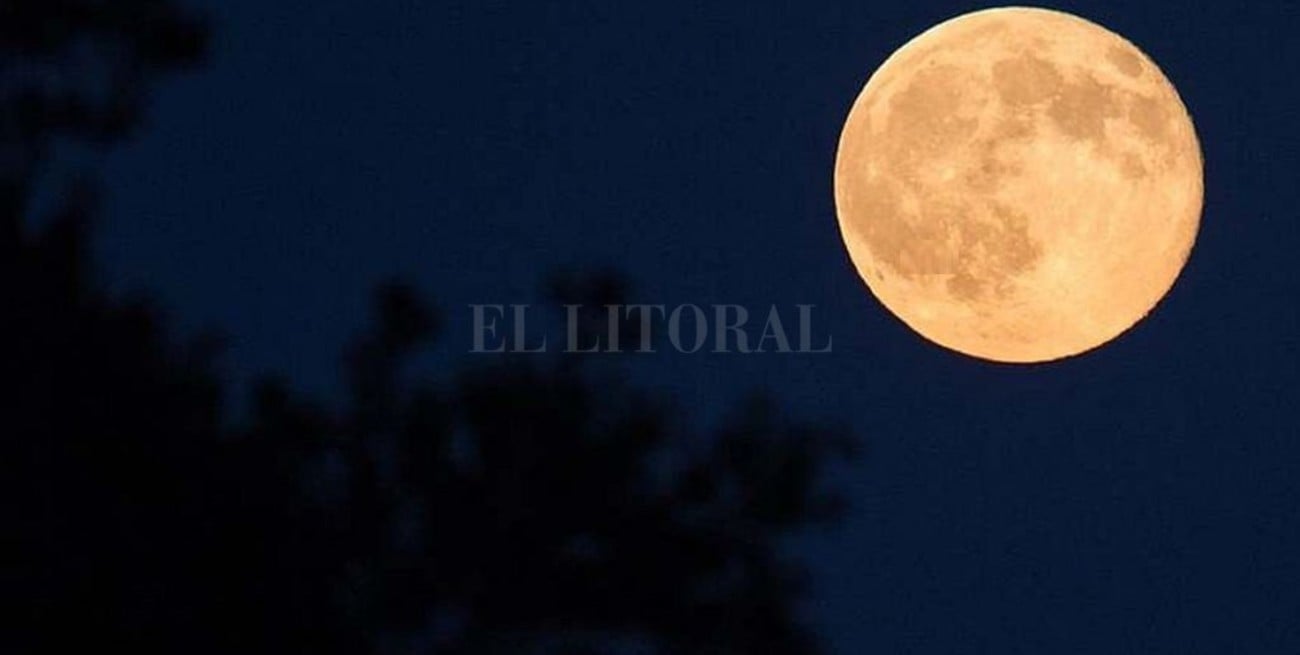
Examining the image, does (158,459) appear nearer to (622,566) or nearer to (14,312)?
(14,312)

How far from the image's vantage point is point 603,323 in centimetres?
981

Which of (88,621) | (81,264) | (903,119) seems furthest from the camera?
(903,119)

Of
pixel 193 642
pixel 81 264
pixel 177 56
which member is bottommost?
pixel 193 642

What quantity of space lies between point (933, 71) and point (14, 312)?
3.82 m

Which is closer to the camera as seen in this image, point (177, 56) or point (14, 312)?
point (14, 312)

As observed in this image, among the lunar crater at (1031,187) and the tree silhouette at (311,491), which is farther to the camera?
the lunar crater at (1031,187)

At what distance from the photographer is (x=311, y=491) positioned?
8.95 meters

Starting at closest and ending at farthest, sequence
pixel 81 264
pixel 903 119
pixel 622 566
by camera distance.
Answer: pixel 81 264
pixel 622 566
pixel 903 119

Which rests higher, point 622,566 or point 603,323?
point 603,323

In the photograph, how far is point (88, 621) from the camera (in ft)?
24.8

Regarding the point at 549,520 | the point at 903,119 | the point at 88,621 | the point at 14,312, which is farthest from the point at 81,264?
the point at 903,119

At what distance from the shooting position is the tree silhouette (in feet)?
25.3

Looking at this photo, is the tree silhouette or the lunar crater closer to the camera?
the tree silhouette

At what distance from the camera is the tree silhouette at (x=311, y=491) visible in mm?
7711
